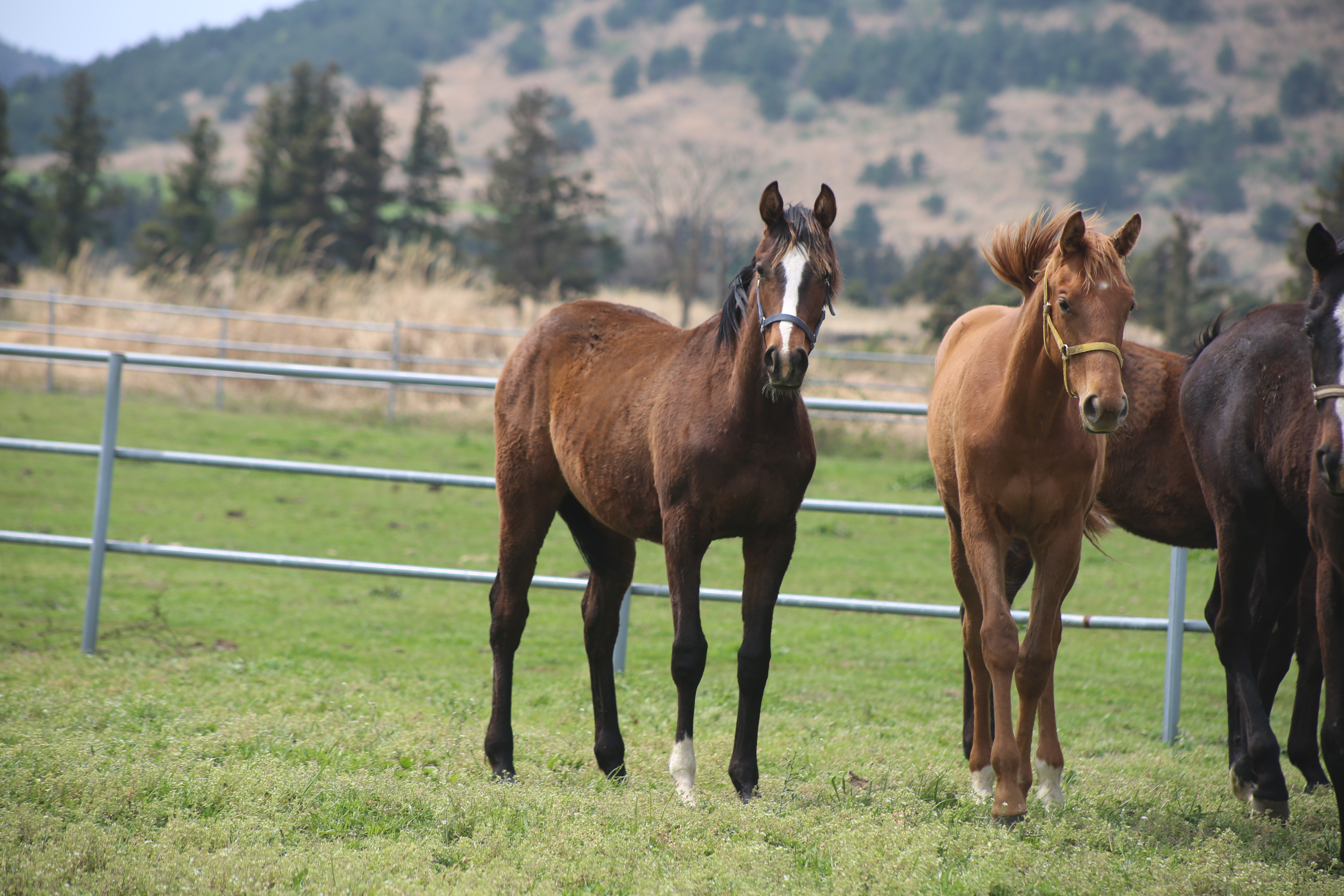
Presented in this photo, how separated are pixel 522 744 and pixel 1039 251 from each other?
2819 mm

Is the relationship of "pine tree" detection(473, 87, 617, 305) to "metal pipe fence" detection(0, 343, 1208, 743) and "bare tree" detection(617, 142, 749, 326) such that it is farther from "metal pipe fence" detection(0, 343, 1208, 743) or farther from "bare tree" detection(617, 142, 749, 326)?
"metal pipe fence" detection(0, 343, 1208, 743)

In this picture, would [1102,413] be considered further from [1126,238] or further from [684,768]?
[684,768]

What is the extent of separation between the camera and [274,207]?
26312mm

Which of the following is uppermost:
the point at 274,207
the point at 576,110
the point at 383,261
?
the point at 576,110

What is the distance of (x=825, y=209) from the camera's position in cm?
338

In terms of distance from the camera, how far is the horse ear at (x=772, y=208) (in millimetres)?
3283

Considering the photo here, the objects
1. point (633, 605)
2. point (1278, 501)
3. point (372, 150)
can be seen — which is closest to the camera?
point (1278, 501)

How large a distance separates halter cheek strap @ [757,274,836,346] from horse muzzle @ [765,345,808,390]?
7 cm

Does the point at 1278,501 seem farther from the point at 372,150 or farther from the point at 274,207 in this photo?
the point at 274,207

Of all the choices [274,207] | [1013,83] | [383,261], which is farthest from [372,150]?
[1013,83]

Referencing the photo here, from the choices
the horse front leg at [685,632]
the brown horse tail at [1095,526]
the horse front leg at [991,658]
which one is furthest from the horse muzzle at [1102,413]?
the brown horse tail at [1095,526]

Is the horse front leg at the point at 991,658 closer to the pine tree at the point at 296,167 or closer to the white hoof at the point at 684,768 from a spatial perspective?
the white hoof at the point at 684,768

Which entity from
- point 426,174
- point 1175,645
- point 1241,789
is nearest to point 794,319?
point 1241,789

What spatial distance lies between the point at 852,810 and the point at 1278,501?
6.38ft
